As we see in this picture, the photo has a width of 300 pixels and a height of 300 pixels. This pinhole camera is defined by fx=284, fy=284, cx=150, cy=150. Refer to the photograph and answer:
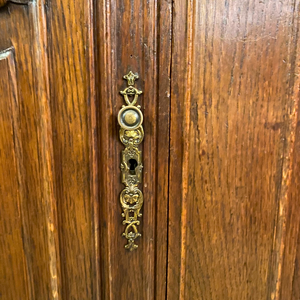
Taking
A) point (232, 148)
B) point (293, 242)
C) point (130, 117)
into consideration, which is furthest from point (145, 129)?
point (293, 242)

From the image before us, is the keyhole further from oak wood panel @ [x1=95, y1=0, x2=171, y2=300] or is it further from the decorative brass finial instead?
the decorative brass finial

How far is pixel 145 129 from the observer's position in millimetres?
419

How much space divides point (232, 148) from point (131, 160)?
0.15 meters

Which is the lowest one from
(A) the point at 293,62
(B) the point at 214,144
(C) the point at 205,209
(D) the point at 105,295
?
(D) the point at 105,295

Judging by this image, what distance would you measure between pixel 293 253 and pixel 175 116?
293 mm

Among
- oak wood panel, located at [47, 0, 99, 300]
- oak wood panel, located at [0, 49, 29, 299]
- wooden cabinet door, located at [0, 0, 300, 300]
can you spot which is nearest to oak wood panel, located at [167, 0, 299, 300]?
wooden cabinet door, located at [0, 0, 300, 300]

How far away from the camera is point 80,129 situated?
1.36ft

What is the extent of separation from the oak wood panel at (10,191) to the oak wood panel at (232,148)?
0.75 feet

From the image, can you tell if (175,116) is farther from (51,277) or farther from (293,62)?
(51,277)

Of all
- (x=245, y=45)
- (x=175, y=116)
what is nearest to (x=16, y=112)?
(x=175, y=116)

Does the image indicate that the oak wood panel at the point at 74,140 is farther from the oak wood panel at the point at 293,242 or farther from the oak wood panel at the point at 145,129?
the oak wood panel at the point at 293,242

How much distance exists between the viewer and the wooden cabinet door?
15.4 inches

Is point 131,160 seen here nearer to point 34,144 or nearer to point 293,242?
point 34,144

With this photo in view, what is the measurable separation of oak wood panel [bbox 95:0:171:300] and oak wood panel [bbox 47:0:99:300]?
0.02m
